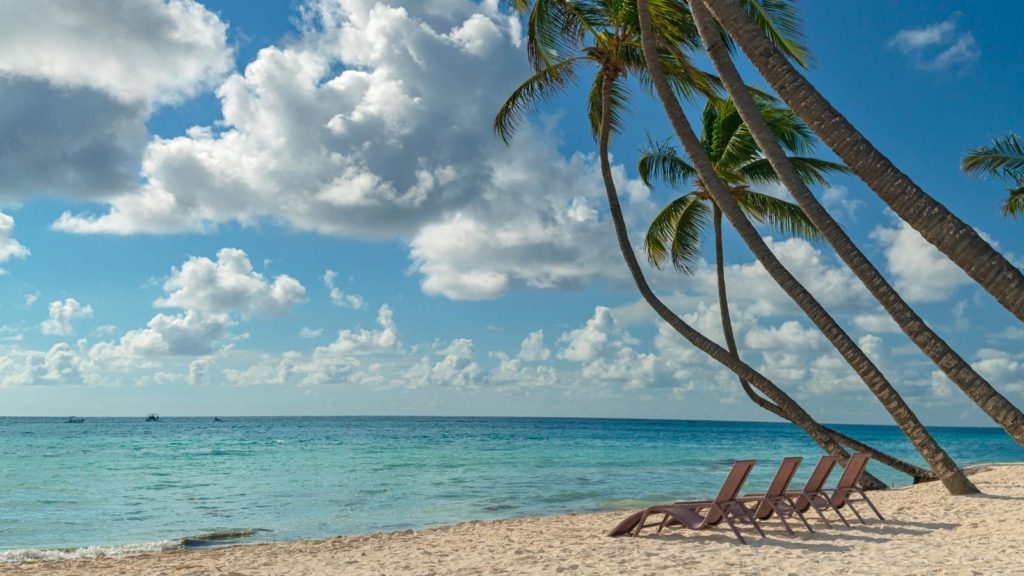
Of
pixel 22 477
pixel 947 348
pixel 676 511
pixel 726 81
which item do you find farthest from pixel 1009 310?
pixel 22 477

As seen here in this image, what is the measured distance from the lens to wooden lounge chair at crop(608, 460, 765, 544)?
27.2 feet

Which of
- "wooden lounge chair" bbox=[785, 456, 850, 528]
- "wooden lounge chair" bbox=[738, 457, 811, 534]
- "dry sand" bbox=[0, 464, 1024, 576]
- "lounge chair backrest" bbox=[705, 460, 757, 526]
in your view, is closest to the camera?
"dry sand" bbox=[0, 464, 1024, 576]

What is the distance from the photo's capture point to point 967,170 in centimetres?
1616

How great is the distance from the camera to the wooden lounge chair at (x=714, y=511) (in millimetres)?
8289

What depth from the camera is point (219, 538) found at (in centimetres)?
1316

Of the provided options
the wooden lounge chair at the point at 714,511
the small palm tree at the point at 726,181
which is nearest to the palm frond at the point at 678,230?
the small palm tree at the point at 726,181

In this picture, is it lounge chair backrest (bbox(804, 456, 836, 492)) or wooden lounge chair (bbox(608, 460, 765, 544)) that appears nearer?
wooden lounge chair (bbox(608, 460, 765, 544))

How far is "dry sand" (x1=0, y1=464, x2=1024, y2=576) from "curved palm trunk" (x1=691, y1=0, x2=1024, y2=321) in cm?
346

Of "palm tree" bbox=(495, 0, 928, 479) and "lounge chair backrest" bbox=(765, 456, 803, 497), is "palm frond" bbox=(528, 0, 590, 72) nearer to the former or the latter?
"palm tree" bbox=(495, 0, 928, 479)

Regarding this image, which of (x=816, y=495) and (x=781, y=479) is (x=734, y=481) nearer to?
(x=781, y=479)

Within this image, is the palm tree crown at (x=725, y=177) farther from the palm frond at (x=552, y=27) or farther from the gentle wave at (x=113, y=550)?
the gentle wave at (x=113, y=550)

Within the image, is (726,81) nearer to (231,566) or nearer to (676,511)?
(676,511)

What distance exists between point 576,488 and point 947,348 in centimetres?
1540

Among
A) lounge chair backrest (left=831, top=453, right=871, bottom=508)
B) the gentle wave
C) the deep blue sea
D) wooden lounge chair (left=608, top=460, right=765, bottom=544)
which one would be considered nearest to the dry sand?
wooden lounge chair (left=608, top=460, right=765, bottom=544)
